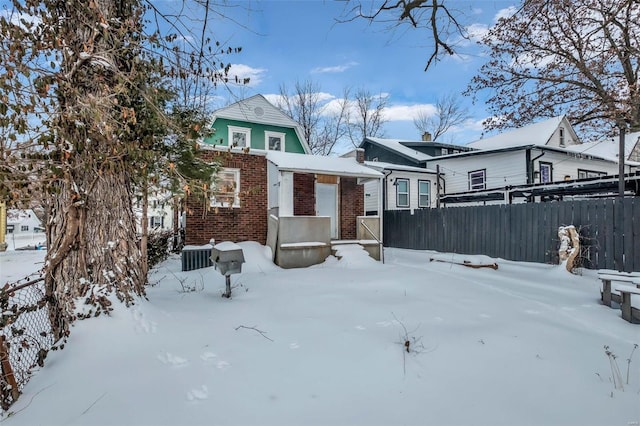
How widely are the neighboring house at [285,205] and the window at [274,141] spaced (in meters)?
5.48

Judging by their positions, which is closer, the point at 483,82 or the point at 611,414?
the point at 611,414

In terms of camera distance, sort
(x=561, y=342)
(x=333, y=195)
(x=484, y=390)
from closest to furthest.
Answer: (x=484, y=390) < (x=561, y=342) < (x=333, y=195)

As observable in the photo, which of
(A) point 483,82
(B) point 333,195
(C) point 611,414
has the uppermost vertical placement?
(A) point 483,82

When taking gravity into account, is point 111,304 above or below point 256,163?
below

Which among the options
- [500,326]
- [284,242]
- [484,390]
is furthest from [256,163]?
[484,390]

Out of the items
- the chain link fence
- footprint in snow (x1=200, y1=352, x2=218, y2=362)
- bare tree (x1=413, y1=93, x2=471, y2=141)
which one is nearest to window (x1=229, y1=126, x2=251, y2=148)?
the chain link fence

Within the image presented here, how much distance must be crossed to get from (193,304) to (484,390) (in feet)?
13.2

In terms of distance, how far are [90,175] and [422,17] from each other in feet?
19.9

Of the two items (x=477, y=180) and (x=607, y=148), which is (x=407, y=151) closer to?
(x=477, y=180)

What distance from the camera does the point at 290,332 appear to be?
3.96m

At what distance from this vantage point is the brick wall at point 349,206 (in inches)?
486

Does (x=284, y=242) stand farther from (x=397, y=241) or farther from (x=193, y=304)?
(x=397, y=241)

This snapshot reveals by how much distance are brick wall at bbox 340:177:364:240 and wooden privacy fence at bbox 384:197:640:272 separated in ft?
9.18

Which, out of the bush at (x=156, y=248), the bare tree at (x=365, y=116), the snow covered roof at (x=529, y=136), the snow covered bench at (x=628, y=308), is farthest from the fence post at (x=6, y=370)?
the bare tree at (x=365, y=116)
